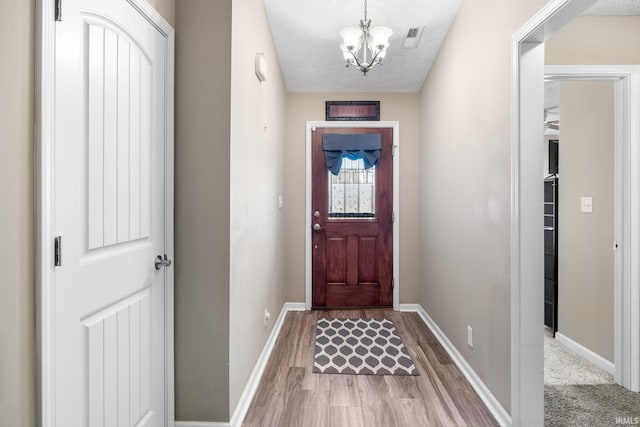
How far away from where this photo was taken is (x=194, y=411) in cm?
163

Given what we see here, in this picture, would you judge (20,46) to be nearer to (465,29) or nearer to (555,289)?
(465,29)

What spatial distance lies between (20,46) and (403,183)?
3318 mm

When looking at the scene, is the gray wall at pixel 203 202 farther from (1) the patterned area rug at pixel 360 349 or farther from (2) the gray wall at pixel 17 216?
(1) the patterned area rug at pixel 360 349

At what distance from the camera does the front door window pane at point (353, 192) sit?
147 inches

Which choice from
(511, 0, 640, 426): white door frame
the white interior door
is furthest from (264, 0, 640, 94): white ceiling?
the white interior door

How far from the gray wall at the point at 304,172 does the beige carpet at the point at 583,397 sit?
1548mm

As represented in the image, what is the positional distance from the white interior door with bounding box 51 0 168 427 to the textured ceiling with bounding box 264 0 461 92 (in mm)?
1473

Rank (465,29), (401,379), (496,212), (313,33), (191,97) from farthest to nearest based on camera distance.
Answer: (313,33)
(465,29)
(401,379)
(496,212)
(191,97)

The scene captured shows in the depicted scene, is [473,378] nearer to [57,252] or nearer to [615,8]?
[57,252]

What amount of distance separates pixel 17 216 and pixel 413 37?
115 inches

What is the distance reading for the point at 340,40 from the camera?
2.91 meters

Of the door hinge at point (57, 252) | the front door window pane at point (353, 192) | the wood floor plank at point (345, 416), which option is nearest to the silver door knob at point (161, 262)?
the door hinge at point (57, 252)

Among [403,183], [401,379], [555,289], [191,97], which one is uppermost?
[191,97]

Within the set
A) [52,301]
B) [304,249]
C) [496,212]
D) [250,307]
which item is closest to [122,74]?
[52,301]
